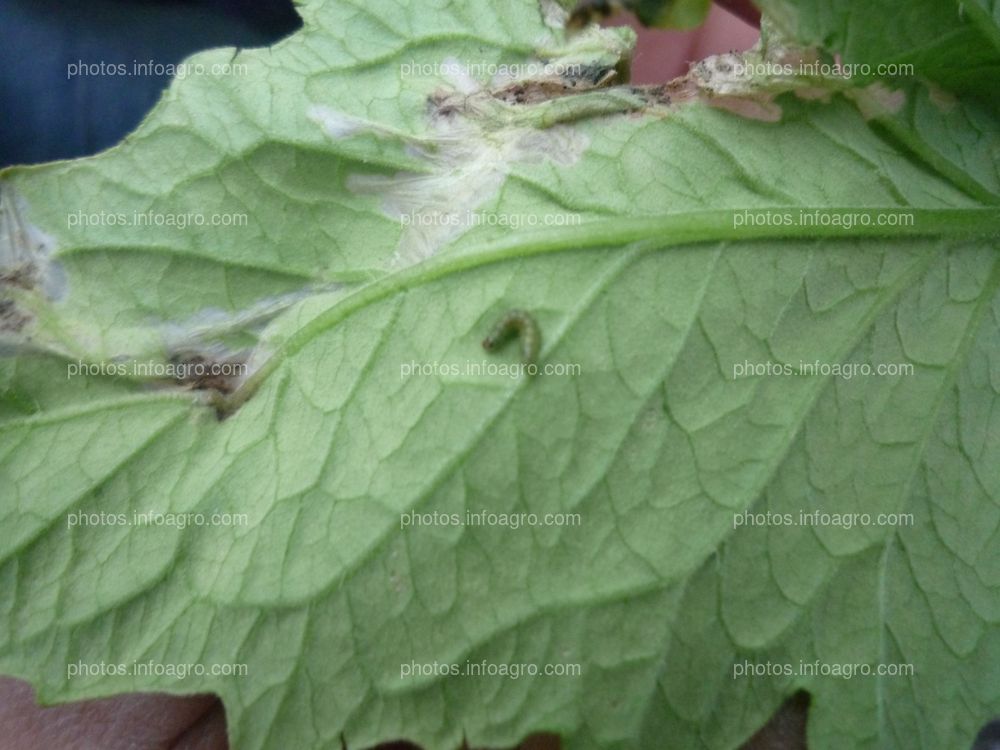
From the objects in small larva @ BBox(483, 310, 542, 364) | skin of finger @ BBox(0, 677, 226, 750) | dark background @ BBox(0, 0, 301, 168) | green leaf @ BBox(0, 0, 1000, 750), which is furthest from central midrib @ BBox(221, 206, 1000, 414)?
dark background @ BBox(0, 0, 301, 168)

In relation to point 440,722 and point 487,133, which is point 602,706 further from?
point 487,133

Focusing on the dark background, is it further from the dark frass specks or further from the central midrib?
the dark frass specks

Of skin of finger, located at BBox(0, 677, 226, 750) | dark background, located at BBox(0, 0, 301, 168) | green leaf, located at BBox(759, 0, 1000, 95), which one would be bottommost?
skin of finger, located at BBox(0, 677, 226, 750)

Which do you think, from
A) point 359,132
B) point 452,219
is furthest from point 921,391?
point 359,132

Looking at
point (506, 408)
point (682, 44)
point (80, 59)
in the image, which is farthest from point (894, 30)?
point (80, 59)

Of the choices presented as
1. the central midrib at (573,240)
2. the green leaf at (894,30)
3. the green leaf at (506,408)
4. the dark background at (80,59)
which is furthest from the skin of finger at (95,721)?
the dark background at (80,59)

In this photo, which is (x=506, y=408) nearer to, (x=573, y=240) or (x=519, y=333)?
(x=519, y=333)

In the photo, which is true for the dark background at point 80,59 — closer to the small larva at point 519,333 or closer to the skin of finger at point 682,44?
the skin of finger at point 682,44
